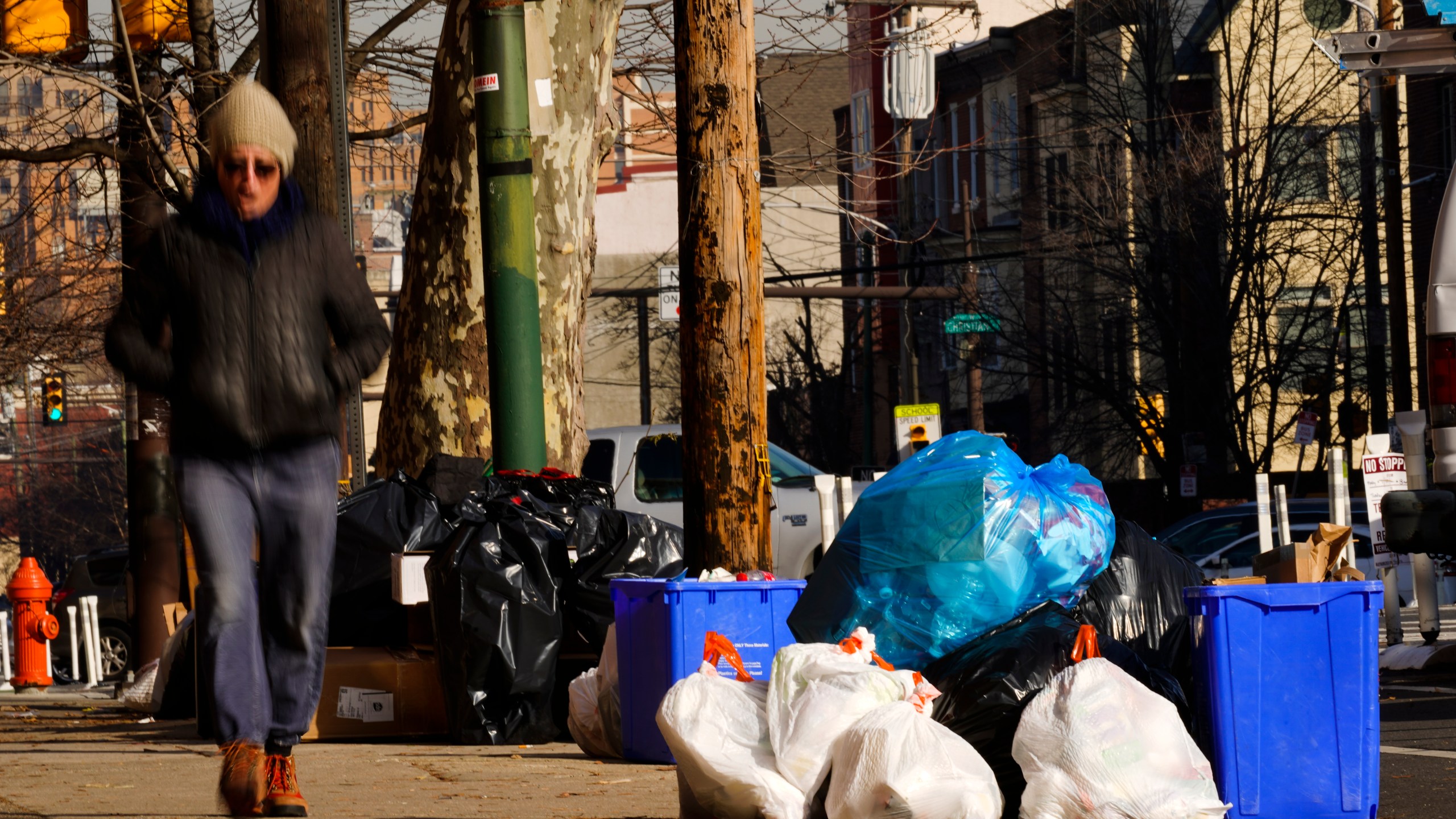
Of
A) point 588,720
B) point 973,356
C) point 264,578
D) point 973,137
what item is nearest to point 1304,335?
point 973,356

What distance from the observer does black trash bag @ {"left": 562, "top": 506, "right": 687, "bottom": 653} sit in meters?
7.93

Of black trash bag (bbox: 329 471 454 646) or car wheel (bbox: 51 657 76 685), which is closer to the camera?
black trash bag (bbox: 329 471 454 646)

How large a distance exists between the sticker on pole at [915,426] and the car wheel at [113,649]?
983cm

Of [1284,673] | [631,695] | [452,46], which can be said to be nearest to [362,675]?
[631,695]

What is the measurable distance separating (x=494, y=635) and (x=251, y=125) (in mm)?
3748

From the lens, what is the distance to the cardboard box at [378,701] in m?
8.04

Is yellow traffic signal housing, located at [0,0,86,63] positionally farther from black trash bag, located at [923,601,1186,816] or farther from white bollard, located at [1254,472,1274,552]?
black trash bag, located at [923,601,1186,816]

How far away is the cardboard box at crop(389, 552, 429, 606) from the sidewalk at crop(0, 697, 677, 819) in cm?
64

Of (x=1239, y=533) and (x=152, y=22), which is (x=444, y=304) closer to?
(x=152, y=22)

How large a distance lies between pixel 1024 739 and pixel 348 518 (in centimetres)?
453

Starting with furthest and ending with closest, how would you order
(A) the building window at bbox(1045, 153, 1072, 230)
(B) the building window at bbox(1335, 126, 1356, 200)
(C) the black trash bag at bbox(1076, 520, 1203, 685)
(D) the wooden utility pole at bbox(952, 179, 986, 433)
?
1. (A) the building window at bbox(1045, 153, 1072, 230)
2. (B) the building window at bbox(1335, 126, 1356, 200)
3. (D) the wooden utility pole at bbox(952, 179, 986, 433)
4. (C) the black trash bag at bbox(1076, 520, 1203, 685)

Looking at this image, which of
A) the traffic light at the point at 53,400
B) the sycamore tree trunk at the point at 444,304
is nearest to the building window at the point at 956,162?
the traffic light at the point at 53,400

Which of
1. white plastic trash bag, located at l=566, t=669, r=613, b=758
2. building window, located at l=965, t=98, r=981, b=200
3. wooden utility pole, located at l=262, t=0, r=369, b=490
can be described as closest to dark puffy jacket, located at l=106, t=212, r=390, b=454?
white plastic trash bag, located at l=566, t=669, r=613, b=758

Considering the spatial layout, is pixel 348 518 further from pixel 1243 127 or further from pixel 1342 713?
pixel 1243 127
